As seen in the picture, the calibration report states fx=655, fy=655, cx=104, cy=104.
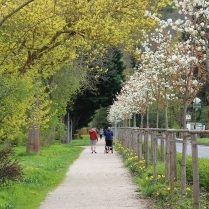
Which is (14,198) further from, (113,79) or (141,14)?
(113,79)

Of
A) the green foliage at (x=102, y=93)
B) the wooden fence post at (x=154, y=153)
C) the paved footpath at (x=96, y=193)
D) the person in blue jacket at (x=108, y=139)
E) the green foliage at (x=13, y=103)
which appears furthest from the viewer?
the green foliage at (x=102, y=93)

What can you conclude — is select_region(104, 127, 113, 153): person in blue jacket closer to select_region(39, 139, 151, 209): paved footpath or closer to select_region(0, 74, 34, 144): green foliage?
select_region(39, 139, 151, 209): paved footpath

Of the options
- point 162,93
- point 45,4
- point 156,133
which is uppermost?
point 45,4

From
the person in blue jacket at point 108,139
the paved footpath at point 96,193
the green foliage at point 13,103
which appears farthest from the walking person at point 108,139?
the green foliage at point 13,103

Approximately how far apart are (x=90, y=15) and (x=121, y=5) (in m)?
0.83

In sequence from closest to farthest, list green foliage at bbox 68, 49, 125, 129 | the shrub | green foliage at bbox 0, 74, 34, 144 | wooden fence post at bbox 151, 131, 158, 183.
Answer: the shrub < wooden fence post at bbox 151, 131, 158, 183 < green foliage at bbox 0, 74, 34, 144 < green foliage at bbox 68, 49, 125, 129

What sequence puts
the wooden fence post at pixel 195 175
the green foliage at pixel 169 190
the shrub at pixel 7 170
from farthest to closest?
the shrub at pixel 7 170, the green foliage at pixel 169 190, the wooden fence post at pixel 195 175

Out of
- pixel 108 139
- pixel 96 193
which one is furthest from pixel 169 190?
pixel 108 139

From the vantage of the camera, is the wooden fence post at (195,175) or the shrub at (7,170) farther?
the shrub at (7,170)

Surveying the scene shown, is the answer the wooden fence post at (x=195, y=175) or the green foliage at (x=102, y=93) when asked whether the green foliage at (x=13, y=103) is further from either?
the green foliage at (x=102, y=93)

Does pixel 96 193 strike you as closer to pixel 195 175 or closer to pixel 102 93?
pixel 195 175

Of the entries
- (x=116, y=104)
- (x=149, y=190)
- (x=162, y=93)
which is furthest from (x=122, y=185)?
(x=116, y=104)

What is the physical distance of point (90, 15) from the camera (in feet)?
54.0

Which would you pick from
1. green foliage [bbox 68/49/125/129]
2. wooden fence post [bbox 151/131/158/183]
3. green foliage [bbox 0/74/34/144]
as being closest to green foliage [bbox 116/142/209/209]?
wooden fence post [bbox 151/131/158/183]
